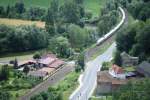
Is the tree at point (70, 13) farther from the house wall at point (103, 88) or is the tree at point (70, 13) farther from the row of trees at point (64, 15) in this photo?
the house wall at point (103, 88)

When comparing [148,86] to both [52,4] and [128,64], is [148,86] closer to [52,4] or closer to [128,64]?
[128,64]

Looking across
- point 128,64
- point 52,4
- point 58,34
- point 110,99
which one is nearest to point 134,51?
point 128,64

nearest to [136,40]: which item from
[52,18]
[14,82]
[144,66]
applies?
[144,66]

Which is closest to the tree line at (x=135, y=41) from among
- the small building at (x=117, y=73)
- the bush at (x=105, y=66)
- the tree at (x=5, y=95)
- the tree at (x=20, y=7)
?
A: the bush at (x=105, y=66)

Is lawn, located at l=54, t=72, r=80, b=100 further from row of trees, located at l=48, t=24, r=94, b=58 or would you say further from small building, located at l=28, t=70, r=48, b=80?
row of trees, located at l=48, t=24, r=94, b=58

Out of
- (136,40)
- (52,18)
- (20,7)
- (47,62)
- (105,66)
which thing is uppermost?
(20,7)

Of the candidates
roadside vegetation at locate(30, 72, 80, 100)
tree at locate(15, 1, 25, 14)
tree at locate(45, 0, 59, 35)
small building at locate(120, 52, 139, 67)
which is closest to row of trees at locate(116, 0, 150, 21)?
tree at locate(45, 0, 59, 35)

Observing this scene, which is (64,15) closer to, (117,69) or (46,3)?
(46,3)
